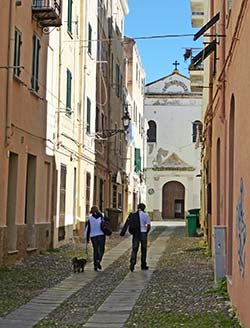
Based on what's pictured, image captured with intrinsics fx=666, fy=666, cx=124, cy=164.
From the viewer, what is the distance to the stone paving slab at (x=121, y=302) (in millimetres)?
9125

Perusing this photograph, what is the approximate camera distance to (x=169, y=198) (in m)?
52.2

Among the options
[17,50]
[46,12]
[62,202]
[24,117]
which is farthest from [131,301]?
[62,202]

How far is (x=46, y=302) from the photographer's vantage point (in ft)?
35.7

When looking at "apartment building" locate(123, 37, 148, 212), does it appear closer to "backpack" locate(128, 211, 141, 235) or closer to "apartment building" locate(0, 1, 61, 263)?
"apartment building" locate(0, 1, 61, 263)

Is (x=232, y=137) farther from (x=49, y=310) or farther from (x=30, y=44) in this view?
(x=30, y=44)

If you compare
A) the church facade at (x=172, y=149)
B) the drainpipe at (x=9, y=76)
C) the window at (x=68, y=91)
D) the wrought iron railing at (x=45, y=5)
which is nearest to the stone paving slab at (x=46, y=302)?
the drainpipe at (x=9, y=76)

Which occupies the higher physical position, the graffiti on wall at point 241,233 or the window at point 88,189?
the window at point 88,189

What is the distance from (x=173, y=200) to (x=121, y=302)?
4132 cm

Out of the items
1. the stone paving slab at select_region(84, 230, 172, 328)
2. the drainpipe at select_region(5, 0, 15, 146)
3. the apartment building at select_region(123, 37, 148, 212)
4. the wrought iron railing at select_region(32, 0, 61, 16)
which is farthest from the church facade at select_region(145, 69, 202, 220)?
the drainpipe at select_region(5, 0, 15, 146)

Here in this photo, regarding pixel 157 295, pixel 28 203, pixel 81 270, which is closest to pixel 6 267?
pixel 81 270

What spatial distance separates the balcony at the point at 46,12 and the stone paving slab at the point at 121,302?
23.0ft

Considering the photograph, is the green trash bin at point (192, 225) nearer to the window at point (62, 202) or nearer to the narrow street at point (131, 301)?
the window at point (62, 202)

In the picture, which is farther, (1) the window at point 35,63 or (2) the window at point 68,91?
(2) the window at point 68,91

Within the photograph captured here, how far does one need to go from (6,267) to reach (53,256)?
3.51 m
